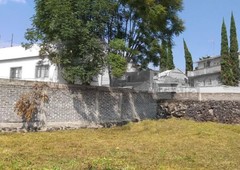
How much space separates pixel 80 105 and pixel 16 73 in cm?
1043

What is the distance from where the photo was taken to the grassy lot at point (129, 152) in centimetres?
745

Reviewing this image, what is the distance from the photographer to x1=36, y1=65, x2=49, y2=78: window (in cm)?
2325

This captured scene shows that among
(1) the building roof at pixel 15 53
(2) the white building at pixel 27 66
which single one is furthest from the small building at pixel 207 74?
(1) the building roof at pixel 15 53

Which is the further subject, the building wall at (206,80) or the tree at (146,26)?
the building wall at (206,80)

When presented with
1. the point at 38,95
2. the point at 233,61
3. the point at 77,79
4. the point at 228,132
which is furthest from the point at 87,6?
the point at 233,61

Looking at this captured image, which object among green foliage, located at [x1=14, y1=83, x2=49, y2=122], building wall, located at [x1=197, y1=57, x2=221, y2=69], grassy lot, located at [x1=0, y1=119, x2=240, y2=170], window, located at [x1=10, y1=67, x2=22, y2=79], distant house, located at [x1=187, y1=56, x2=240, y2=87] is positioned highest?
building wall, located at [x1=197, y1=57, x2=221, y2=69]

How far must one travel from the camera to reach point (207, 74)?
152 feet

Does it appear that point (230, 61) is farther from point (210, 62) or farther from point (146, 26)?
point (146, 26)

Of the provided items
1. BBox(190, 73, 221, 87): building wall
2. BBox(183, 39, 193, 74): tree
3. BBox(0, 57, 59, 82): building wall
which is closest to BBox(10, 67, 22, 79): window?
BBox(0, 57, 59, 82): building wall

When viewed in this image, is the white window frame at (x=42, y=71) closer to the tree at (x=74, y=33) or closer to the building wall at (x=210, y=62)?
the tree at (x=74, y=33)

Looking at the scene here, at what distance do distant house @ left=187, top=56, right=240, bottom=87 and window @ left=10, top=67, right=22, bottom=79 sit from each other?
88.4ft

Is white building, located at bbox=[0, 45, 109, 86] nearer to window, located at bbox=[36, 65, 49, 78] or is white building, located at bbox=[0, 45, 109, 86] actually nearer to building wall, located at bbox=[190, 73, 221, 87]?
window, located at bbox=[36, 65, 49, 78]

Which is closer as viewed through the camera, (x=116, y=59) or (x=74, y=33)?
(x=74, y=33)

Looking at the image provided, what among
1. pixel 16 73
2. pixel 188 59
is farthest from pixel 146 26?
pixel 188 59
